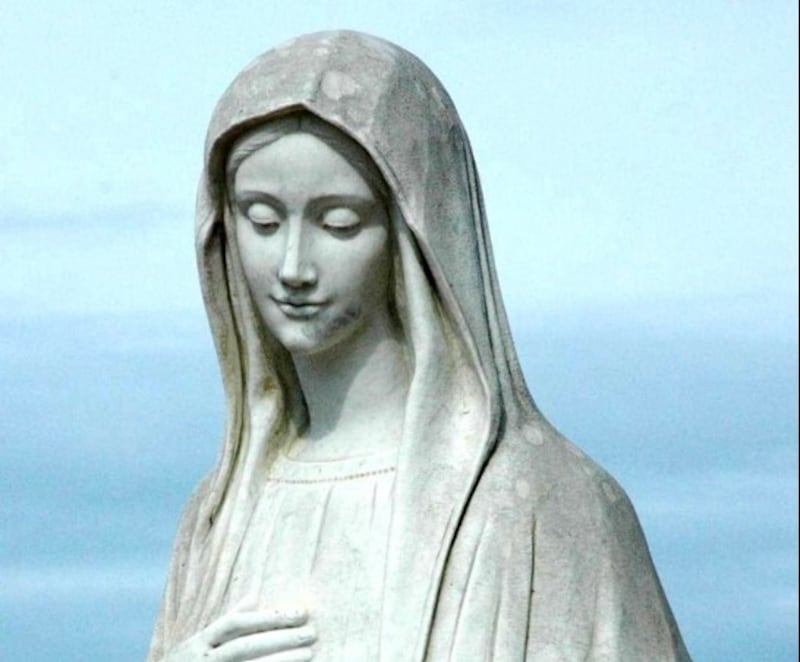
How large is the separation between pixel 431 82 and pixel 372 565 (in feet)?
5.89

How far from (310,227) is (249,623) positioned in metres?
1.44

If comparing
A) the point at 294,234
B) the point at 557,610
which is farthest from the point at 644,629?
the point at 294,234

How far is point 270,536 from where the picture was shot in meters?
21.5

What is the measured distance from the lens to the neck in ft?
70.3

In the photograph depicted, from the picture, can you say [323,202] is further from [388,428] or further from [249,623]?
[249,623]

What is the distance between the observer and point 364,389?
21.5 meters

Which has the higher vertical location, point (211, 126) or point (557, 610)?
point (211, 126)

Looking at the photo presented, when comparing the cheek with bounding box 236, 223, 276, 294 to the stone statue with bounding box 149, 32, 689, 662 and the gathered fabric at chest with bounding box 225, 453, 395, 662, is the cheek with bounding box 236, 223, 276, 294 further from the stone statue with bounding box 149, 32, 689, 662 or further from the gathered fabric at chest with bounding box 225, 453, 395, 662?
the gathered fabric at chest with bounding box 225, 453, 395, 662

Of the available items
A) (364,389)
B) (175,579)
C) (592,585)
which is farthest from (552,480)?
(175,579)

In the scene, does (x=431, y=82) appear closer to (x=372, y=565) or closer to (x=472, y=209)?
(x=472, y=209)

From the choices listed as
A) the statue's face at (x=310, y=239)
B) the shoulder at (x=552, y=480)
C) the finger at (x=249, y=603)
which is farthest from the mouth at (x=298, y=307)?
the finger at (x=249, y=603)

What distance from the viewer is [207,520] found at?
21.8 metres

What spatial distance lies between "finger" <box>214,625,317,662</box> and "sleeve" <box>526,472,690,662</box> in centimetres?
80

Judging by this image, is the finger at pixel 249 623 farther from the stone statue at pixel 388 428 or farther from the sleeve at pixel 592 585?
the sleeve at pixel 592 585
